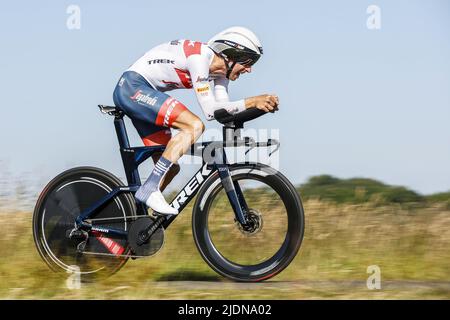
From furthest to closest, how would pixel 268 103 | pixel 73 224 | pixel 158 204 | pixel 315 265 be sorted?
pixel 315 265 < pixel 73 224 < pixel 158 204 < pixel 268 103

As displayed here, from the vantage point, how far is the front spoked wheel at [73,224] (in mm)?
7672

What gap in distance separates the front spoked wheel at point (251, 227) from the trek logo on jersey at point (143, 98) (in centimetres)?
79

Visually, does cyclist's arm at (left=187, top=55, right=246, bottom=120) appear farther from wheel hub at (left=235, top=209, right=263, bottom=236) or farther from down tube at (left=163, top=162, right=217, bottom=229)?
wheel hub at (left=235, top=209, right=263, bottom=236)

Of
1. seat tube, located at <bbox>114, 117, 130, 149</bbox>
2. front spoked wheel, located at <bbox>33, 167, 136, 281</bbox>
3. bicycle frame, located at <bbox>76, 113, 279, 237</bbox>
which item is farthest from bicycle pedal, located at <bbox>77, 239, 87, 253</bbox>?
seat tube, located at <bbox>114, 117, 130, 149</bbox>

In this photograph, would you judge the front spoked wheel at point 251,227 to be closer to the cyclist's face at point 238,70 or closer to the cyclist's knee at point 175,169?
the cyclist's knee at point 175,169

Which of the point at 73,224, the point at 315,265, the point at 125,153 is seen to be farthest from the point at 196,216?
the point at 315,265

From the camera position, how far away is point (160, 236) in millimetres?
7445

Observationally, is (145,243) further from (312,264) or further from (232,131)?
(312,264)

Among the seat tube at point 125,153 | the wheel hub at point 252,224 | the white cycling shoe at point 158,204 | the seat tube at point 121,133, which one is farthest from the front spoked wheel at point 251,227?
the seat tube at point 121,133

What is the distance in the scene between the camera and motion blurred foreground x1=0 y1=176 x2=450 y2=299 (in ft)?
23.2

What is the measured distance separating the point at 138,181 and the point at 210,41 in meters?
1.35

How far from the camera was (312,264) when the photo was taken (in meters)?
8.16

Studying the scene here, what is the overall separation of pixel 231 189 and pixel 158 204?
62 cm
